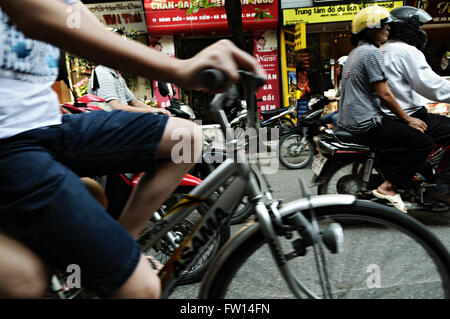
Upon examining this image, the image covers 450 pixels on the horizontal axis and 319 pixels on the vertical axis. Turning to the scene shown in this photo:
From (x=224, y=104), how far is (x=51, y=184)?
61 cm

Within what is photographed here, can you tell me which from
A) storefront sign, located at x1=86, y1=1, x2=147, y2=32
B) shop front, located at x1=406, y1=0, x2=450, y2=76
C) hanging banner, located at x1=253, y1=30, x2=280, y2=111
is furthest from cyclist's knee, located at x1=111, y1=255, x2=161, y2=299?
shop front, located at x1=406, y1=0, x2=450, y2=76

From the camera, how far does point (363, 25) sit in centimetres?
316

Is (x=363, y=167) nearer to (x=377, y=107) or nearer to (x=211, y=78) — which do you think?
(x=377, y=107)

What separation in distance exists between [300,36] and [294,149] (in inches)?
179

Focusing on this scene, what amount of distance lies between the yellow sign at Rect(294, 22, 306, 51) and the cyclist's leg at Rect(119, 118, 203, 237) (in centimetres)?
883

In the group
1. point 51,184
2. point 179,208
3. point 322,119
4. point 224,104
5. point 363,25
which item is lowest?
point 322,119

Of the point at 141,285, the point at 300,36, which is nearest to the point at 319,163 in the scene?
the point at 141,285

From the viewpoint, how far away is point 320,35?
1129 centimetres

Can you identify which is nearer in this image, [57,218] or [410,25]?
[57,218]

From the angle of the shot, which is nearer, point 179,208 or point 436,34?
point 179,208

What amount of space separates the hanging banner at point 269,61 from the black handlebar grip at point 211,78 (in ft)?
31.5

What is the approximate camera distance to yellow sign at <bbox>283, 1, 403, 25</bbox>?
10234mm
